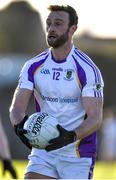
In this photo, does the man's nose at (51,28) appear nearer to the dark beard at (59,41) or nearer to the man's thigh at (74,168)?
the dark beard at (59,41)

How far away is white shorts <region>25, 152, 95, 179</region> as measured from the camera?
421 inches

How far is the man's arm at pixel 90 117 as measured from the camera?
10359 millimetres

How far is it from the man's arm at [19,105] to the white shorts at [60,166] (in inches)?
20.4

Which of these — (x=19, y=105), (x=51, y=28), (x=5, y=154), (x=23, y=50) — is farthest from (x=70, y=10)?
(x=23, y=50)

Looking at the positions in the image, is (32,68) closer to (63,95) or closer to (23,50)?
(63,95)

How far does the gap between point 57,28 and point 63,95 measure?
0.77 meters

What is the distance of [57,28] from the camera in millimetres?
10758

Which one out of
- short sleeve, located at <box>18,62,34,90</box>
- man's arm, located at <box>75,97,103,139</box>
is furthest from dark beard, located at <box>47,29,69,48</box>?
man's arm, located at <box>75,97,103,139</box>

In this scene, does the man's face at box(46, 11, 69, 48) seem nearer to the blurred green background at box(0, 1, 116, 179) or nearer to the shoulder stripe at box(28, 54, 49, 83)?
the shoulder stripe at box(28, 54, 49, 83)

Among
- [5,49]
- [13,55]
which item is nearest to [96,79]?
[13,55]

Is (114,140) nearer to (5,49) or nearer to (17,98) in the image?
(17,98)

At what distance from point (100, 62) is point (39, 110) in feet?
140

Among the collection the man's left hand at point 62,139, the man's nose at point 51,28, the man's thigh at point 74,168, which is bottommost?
the man's thigh at point 74,168

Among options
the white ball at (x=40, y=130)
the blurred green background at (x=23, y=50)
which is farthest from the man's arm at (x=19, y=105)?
the blurred green background at (x=23, y=50)
